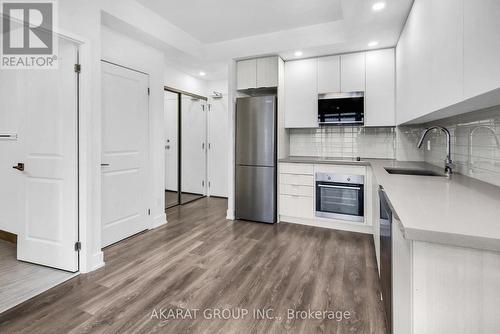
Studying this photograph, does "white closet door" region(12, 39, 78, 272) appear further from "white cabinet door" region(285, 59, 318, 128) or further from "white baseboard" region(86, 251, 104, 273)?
"white cabinet door" region(285, 59, 318, 128)

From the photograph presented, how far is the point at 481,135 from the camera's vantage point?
5.77ft

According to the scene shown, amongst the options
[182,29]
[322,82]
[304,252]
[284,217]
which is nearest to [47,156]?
[182,29]

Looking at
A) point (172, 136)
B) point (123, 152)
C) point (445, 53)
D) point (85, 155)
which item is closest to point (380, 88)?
point (445, 53)

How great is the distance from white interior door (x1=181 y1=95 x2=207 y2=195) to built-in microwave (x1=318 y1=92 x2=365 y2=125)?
2782 millimetres

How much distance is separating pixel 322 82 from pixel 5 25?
143 inches

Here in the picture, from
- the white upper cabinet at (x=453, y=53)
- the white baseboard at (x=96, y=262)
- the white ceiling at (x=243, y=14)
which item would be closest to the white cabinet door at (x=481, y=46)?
the white upper cabinet at (x=453, y=53)

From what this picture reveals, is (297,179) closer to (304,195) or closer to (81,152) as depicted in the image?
(304,195)

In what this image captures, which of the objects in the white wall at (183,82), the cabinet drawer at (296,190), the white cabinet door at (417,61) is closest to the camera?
the white cabinet door at (417,61)

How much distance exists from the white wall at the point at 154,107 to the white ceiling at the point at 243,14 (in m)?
0.52

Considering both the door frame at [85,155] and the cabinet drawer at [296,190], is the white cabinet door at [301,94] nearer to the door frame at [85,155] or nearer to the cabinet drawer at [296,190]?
the cabinet drawer at [296,190]

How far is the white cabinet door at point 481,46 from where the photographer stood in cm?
92

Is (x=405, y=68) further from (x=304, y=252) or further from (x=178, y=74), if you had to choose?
(x=178, y=74)

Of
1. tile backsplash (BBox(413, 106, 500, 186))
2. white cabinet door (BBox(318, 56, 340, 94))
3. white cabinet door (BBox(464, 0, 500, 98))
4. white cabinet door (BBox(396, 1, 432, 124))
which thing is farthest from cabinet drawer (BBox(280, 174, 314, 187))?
white cabinet door (BBox(464, 0, 500, 98))

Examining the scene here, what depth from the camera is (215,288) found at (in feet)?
6.89
